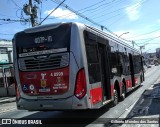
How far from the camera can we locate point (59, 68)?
967 centimetres

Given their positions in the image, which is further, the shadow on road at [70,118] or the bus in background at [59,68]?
the shadow on road at [70,118]

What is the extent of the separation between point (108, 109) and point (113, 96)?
0.56m

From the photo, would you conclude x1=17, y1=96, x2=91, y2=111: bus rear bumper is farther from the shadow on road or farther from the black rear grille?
the black rear grille

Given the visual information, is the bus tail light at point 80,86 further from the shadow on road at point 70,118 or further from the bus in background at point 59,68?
the shadow on road at point 70,118

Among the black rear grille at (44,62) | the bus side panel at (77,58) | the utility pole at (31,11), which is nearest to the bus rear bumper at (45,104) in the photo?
the bus side panel at (77,58)

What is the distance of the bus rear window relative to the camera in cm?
970

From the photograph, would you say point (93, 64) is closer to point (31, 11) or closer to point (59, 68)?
point (59, 68)

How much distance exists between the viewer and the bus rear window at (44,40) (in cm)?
970

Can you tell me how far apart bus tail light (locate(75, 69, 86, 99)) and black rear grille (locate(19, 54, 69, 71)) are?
0.54 metres

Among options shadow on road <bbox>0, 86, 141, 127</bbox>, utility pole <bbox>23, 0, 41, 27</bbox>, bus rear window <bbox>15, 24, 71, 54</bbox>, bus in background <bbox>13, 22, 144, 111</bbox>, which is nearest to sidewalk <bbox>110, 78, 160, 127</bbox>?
shadow on road <bbox>0, 86, 141, 127</bbox>

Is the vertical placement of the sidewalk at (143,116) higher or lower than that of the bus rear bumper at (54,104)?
lower

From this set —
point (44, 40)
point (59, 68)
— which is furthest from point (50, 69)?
point (44, 40)

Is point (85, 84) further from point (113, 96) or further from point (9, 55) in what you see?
point (9, 55)

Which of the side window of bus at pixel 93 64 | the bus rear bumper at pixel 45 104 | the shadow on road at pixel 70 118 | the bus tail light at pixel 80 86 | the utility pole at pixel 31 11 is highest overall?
the utility pole at pixel 31 11
